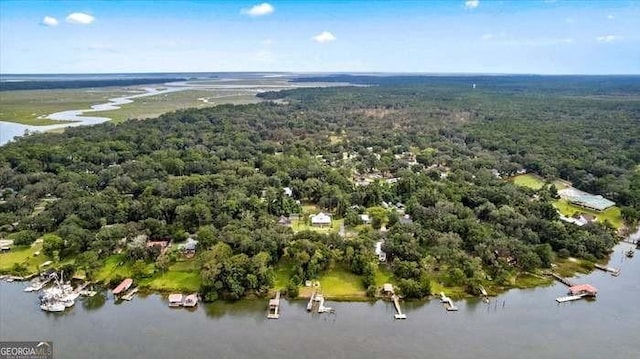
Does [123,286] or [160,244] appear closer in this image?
[123,286]

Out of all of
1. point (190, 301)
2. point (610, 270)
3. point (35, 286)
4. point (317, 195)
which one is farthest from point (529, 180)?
point (35, 286)

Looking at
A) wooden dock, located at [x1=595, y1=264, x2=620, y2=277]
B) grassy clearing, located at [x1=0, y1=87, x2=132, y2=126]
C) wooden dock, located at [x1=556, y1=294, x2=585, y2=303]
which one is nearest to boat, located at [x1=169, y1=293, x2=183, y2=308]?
wooden dock, located at [x1=556, y1=294, x2=585, y2=303]

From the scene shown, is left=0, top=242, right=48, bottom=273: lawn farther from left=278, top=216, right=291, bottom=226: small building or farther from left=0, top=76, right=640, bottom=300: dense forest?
left=278, top=216, right=291, bottom=226: small building

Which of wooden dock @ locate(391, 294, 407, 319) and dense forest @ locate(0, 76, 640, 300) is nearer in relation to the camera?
wooden dock @ locate(391, 294, 407, 319)

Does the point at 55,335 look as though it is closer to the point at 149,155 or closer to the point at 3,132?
the point at 149,155

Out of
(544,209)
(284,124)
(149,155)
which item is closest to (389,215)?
(544,209)

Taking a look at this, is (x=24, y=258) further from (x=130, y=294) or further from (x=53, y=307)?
(x=130, y=294)
